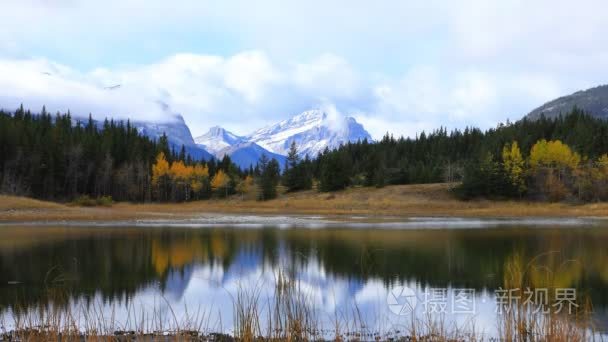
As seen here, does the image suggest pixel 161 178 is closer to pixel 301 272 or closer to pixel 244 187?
pixel 244 187

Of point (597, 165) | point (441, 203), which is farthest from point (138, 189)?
point (597, 165)

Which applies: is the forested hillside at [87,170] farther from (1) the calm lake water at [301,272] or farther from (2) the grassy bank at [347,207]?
(1) the calm lake water at [301,272]

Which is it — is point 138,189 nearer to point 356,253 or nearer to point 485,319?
point 356,253

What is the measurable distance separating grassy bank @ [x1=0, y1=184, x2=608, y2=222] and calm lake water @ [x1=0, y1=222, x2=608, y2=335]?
2270 cm

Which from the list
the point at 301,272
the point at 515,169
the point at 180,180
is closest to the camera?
the point at 301,272

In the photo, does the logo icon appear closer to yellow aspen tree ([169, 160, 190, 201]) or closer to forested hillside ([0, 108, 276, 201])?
forested hillside ([0, 108, 276, 201])

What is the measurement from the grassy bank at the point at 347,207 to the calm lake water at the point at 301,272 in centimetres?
2270

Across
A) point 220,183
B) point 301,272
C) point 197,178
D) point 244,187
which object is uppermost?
point 197,178

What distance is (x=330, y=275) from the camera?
71.1 ft

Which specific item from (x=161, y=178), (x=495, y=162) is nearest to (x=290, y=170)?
(x=161, y=178)

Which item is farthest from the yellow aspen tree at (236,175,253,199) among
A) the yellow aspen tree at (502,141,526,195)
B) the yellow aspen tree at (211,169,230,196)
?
the yellow aspen tree at (502,141,526,195)

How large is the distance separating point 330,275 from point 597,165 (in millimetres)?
85007

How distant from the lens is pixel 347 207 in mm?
83500

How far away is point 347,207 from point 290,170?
29886mm
